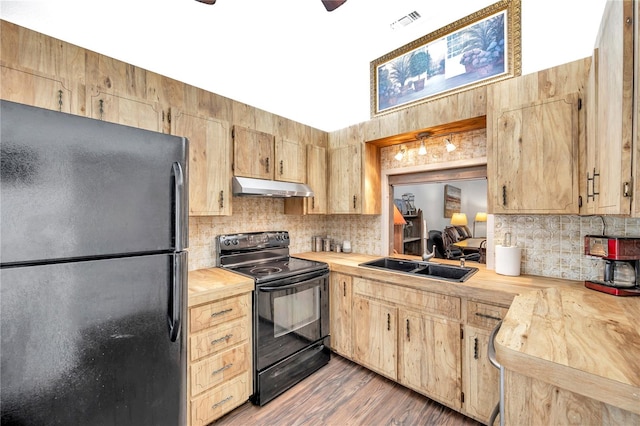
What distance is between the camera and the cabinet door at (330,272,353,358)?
2520 millimetres

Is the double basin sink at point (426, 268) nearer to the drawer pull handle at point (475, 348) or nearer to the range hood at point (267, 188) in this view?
the drawer pull handle at point (475, 348)

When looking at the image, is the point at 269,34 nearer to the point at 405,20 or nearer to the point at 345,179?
the point at 405,20

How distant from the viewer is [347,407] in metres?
1.99

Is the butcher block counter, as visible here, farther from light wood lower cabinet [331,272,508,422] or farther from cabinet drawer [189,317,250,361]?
cabinet drawer [189,317,250,361]

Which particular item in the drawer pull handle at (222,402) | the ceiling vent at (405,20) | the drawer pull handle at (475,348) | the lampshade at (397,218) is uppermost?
the ceiling vent at (405,20)

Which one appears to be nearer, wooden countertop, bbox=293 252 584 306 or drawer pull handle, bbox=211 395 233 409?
wooden countertop, bbox=293 252 584 306

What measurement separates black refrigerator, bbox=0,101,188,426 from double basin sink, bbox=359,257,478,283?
5.73ft

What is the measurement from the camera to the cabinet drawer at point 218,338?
1.71m

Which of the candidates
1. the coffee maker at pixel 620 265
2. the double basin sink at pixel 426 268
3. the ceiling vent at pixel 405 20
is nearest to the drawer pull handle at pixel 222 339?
the double basin sink at pixel 426 268

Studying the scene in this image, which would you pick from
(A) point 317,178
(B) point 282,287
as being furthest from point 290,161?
(B) point 282,287

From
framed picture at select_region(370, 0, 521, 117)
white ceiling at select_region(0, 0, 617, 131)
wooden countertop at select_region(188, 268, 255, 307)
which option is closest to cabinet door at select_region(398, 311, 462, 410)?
wooden countertop at select_region(188, 268, 255, 307)

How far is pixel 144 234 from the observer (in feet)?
3.79

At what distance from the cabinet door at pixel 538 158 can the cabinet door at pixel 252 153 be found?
1903mm

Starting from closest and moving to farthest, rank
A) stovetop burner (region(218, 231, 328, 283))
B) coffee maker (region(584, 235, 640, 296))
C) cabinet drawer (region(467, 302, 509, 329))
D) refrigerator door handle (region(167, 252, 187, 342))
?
refrigerator door handle (region(167, 252, 187, 342)) < coffee maker (region(584, 235, 640, 296)) < cabinet drawer (region(467, 302, 509, 329)) < stovetop burner (region(218, 231, 328, 283))
